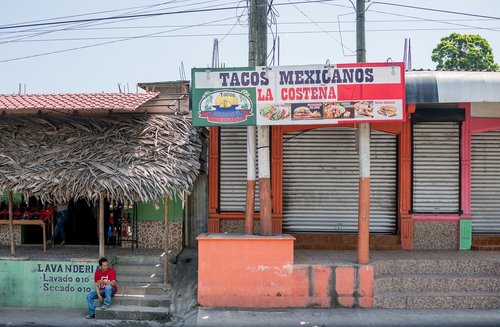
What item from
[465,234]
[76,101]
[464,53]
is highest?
[464,53]

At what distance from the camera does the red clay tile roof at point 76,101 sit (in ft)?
32.2

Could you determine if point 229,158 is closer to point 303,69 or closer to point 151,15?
point 303,69

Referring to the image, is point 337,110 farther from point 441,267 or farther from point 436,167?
point 441,267

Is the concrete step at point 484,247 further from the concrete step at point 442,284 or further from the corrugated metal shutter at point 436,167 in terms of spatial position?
the concrete step at point 442,284

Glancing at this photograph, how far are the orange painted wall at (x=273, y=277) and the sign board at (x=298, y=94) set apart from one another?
92.9 inches

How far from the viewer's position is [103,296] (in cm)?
871

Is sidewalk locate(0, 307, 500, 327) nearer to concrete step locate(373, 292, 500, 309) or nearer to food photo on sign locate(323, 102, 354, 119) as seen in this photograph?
concrete step locate(373, 292, 500, 309)

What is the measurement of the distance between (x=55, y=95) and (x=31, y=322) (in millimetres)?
5537

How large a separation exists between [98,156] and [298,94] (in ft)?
14.2

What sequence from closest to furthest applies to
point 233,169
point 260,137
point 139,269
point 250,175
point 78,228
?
1. point 260,137
2. point 250,175
3. point 139,269
4. point 233,169
5. point 78,228

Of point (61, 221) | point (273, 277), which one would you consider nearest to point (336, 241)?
point (273, 277)

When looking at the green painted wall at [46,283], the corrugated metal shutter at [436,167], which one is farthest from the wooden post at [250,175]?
the corrugated metal shutter at [436,167]

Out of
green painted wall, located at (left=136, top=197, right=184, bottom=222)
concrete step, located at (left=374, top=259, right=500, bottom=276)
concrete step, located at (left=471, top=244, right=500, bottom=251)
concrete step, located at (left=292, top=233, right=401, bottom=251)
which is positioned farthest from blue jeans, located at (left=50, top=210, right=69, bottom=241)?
concrete step, located at (left=471, top=244, right=500, bottom=251)

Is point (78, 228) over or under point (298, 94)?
under
